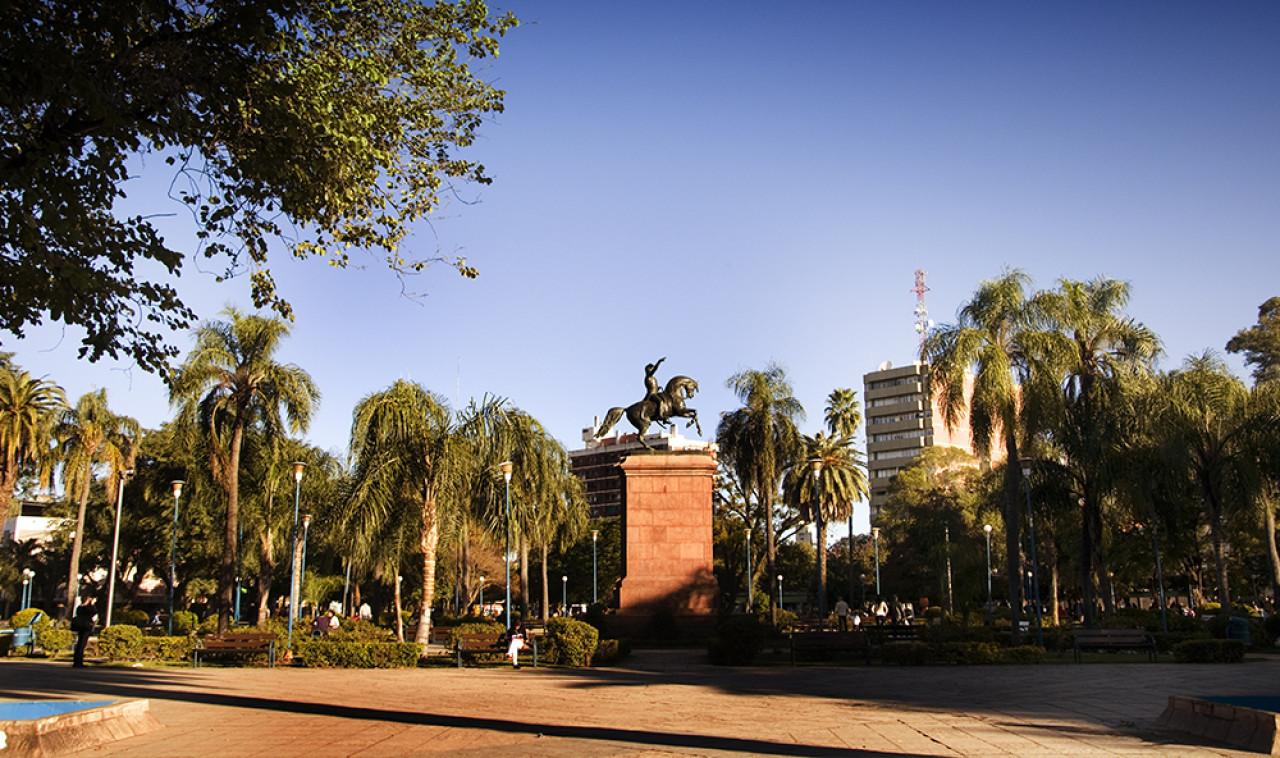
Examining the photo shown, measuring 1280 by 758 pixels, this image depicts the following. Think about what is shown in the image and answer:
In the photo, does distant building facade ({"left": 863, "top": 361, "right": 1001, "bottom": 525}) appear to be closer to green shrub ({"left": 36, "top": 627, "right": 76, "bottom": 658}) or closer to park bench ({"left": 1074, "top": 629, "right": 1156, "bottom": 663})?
park bench ({"left": 1074, "top": 629, "right": 1156, "bottom": 663})

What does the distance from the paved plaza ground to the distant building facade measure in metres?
114

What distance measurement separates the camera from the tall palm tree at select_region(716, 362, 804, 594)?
1518 inches

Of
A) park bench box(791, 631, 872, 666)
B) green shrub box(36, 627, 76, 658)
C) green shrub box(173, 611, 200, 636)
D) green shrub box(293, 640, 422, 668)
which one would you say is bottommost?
green shrub box(173, 611, 200, 636)

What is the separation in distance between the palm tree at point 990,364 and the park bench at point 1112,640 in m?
3.57

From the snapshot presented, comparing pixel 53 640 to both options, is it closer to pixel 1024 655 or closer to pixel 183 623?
pixel 183 623

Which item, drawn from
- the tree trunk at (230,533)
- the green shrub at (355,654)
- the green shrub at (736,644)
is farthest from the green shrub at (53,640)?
the green shrub at (736,644)

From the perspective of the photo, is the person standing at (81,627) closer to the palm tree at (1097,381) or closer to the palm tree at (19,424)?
the palm tree at (19,424)

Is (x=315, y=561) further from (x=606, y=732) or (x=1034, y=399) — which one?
(x=606, y=732)

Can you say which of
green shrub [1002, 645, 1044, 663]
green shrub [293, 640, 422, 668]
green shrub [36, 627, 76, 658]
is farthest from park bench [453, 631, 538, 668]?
green shrub [36, 627, 76, 658]

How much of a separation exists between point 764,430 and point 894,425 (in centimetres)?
9996

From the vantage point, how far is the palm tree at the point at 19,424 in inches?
1133

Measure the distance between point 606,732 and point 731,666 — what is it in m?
9.48

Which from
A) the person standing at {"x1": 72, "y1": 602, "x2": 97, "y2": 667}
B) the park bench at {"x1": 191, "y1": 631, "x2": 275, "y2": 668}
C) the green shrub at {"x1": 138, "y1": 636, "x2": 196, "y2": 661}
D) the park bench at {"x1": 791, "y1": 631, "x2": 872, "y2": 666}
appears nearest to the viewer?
the person standing at {"x1": 72, "y1": 602, "x2": 97, "y2": 667}

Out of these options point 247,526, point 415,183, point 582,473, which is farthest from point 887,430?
point 415,183
